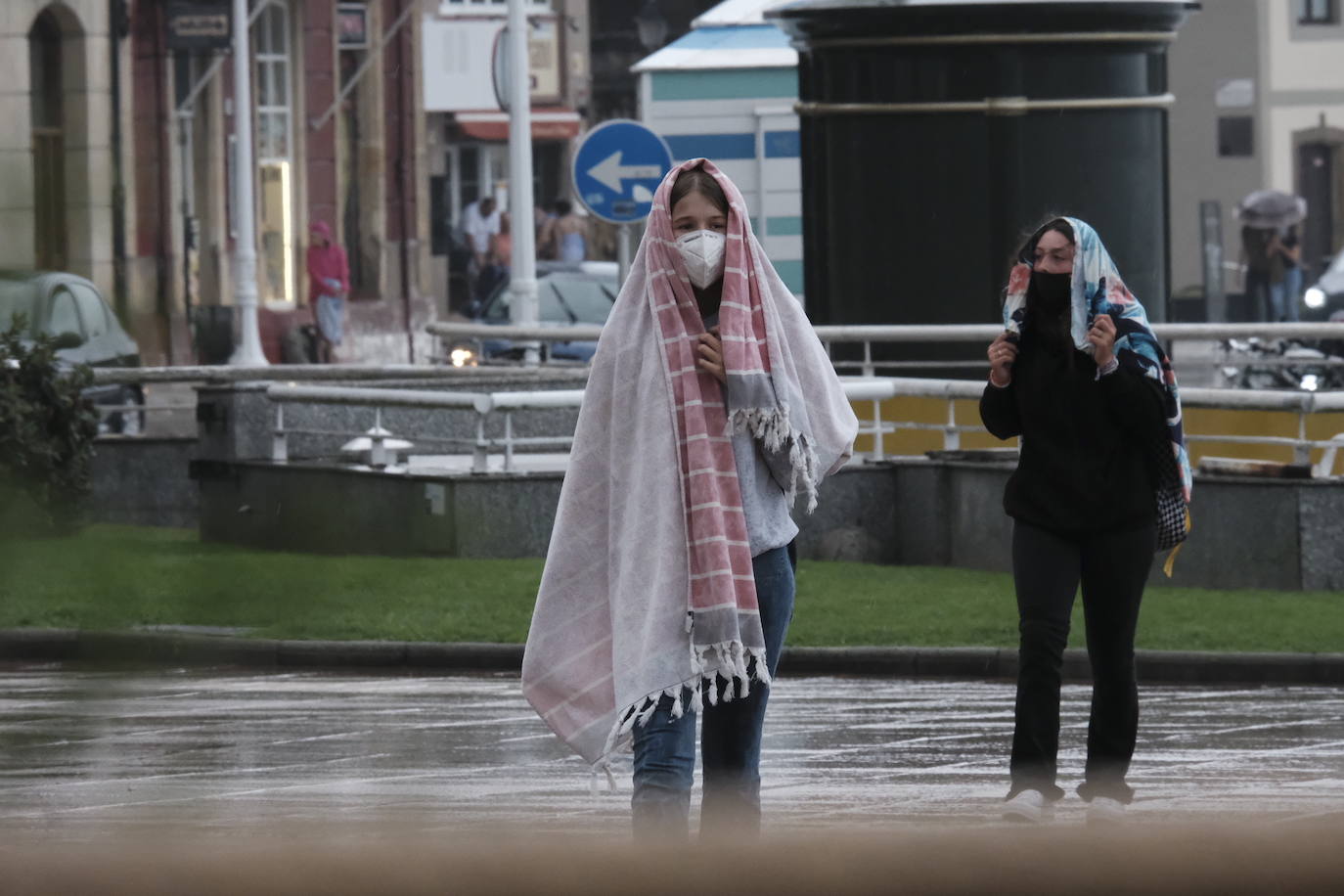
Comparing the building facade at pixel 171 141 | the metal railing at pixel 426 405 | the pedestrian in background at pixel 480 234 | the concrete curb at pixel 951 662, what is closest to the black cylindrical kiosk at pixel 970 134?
the metal railing at pixel 426 405

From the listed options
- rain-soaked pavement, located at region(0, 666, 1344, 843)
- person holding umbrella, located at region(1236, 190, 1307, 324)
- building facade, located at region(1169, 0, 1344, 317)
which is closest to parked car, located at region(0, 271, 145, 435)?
rain-soaked pavement, located at region(0, 666, 1344, 843)

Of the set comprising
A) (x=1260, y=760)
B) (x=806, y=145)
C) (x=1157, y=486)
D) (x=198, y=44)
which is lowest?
(x=1260, y=760)

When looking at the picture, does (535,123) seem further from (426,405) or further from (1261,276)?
(426,405)

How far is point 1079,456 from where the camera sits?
7.36 m

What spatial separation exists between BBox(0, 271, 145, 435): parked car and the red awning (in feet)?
185

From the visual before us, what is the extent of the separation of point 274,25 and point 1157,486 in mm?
5725

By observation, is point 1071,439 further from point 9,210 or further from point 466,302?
point 466,302

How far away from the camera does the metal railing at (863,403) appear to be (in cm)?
1390

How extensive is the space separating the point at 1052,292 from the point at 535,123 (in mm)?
53060

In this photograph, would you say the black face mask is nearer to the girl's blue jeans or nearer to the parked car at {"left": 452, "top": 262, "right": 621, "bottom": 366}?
the girl's blue jeans

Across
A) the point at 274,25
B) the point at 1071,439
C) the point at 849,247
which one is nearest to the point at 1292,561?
the point at 849,247

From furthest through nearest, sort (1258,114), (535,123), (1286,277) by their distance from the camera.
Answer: (535,123) < (1258,114) < (1286,277)

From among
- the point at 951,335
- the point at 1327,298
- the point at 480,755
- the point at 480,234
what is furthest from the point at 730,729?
the point at 480,234

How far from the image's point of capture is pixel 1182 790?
8172mm
